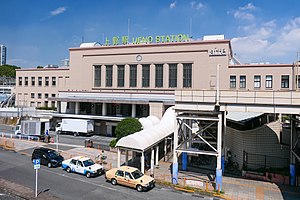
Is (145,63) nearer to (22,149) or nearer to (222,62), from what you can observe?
(222,62)

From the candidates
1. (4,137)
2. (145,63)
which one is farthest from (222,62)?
(4,137)

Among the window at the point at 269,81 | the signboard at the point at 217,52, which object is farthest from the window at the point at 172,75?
the window at the point at 269,81

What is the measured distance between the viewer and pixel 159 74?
5009 cm

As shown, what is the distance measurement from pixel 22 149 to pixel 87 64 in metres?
26.1

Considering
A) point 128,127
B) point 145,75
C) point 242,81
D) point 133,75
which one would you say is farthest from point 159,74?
point 128,127

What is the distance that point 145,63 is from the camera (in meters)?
50.9

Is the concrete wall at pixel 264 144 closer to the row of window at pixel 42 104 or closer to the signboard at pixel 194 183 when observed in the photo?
the signboard at pixel 194 183

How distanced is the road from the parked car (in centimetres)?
39

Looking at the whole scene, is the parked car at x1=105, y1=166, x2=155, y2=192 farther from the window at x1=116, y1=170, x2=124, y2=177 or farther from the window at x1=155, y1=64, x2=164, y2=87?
the window at x1=155, y1=64, x2=164, y2=87

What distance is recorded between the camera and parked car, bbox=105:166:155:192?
2014 centimetres

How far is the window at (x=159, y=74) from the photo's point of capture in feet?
163

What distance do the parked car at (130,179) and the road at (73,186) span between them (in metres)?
0.39

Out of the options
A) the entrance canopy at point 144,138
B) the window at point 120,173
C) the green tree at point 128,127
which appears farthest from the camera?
the green tree at point 128,127

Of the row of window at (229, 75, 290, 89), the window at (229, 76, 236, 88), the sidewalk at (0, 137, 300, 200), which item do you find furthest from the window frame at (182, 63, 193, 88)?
the sidewalk at (0, 137, 300, 200)
